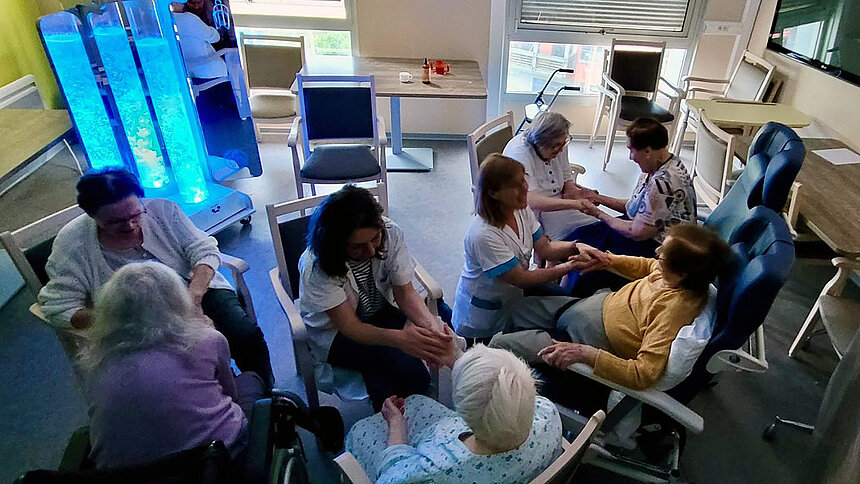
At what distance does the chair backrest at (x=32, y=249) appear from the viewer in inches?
70.1

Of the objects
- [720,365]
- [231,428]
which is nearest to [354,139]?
[231,428]

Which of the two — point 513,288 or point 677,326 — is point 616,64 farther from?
point 677,326

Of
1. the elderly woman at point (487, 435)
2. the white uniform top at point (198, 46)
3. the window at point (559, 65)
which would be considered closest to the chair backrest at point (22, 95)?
the white uniform top at point (198, 46)

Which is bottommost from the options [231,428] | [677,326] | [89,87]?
[231,428]

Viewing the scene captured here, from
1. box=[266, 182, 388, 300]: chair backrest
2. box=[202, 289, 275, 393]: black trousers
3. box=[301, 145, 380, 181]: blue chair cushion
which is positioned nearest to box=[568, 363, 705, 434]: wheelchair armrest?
box=[266, 182, 388, 300]: chair backrest

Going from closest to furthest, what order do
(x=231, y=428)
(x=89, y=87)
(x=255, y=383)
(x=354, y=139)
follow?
1. (x=231, y=428)
2. (x=255, y=383)
3. (x=89, y=87)
4. (x=354, y=139)

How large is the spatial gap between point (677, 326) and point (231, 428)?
4.50 feet

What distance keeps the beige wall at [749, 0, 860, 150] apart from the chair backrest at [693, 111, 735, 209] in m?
1.07

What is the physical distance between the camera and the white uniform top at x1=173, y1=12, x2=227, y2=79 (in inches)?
118

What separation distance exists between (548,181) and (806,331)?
139 cm

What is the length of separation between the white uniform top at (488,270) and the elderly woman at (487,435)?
0.68 m

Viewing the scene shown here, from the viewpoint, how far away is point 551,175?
2.71 meters

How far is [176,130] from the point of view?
305 centimetres

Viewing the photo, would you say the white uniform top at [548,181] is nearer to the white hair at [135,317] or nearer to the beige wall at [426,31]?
the white hair at [135,317]
